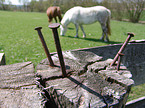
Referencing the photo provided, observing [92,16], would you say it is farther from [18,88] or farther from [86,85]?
[18,88]

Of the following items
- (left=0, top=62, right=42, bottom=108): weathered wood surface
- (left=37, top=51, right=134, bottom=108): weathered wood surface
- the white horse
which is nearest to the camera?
(left=0, top=62, right=42, bottom=108): weathered wood surface

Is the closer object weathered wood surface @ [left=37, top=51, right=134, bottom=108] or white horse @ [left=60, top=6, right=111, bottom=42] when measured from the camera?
weathered wood surface @ [left=37, top=51, right=134, bottom=108]

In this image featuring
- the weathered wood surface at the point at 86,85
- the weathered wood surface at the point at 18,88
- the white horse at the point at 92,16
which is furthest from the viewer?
the white horse at the point at 92,16

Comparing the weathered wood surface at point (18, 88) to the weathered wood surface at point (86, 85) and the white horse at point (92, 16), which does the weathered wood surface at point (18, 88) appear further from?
the white horse at point (92, 16)

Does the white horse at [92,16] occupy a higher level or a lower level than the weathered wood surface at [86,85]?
higher

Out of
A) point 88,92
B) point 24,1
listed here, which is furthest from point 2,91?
point 24,1

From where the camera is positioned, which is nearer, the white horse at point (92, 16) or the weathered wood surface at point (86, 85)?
the weathered wood surface at point (86, 85)

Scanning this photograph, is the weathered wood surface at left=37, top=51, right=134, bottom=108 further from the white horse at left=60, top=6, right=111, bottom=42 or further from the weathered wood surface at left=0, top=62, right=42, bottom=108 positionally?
the white horse at left=60, top=6, right=111, bottom=42

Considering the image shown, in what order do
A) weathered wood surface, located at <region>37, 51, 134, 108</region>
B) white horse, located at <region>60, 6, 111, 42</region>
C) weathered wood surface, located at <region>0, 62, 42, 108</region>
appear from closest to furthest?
weathered wood surface, located at <region>0, 62, 42, 108</region>
weathered wood surface, located at <region>37, 51, 134, 108</region>
white horse, located at <region>60, 6, 111, 42</region>

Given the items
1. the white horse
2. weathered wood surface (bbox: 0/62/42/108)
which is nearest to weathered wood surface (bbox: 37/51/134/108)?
weathered wood surface (bbox: 0/62/42/108)

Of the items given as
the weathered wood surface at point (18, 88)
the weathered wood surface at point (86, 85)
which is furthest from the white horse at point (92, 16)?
the weathered wood surface at point (18, 88)

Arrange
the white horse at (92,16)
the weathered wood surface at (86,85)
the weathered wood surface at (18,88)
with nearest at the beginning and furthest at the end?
the weathered wood surface at (18,88) → the weathered wood surface at (86,85) → the white horse at (92,16)

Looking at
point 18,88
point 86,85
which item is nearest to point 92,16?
point 86,85

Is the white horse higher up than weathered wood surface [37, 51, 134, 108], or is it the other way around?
the white horse
